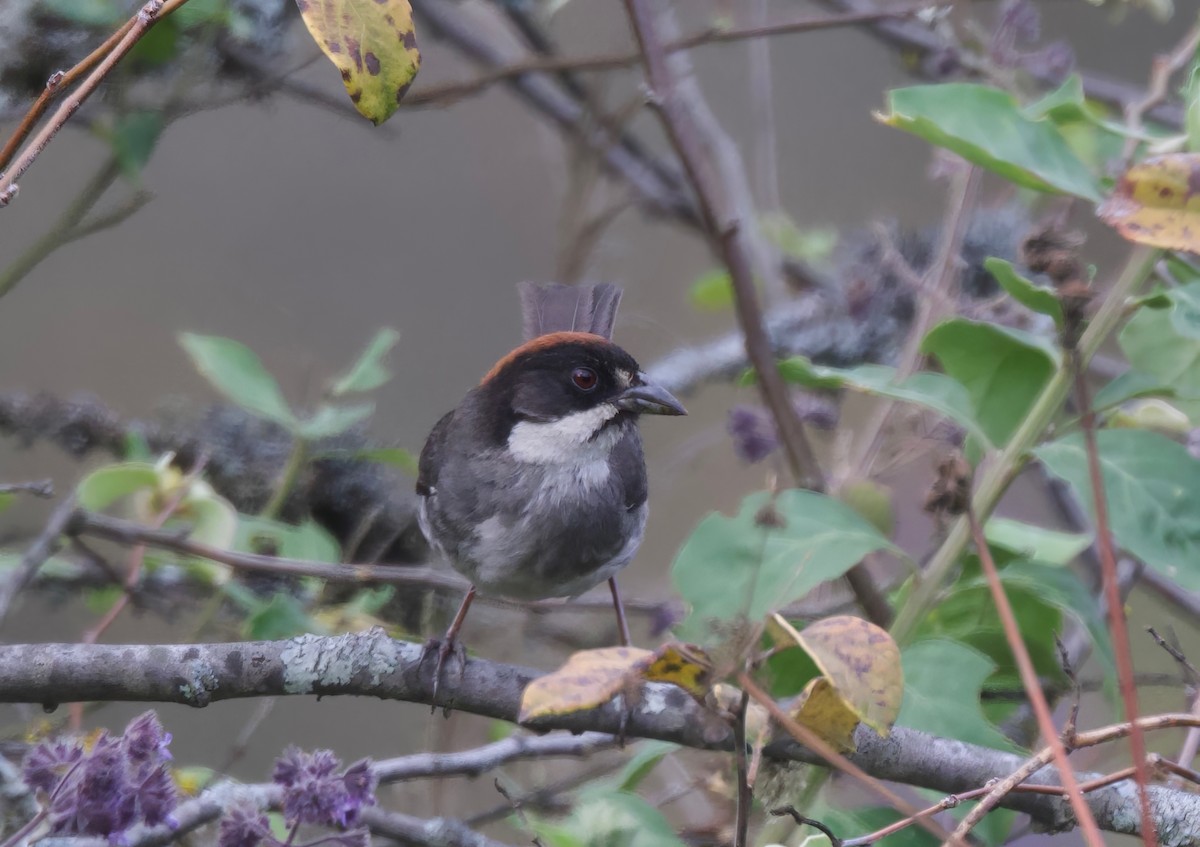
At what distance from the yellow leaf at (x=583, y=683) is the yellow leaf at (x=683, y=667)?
2 centimetres

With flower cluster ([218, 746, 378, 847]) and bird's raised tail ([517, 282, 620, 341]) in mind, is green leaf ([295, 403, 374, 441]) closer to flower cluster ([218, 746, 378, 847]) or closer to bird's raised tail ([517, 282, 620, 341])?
bird's raised tail ([517, 282, 620, 341])

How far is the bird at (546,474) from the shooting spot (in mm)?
2754

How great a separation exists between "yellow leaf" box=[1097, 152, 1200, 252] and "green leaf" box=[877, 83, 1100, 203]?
0.23 metres

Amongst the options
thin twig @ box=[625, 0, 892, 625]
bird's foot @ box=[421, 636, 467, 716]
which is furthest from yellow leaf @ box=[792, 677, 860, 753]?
thin twig @ box=[625, 0, 892, 625]

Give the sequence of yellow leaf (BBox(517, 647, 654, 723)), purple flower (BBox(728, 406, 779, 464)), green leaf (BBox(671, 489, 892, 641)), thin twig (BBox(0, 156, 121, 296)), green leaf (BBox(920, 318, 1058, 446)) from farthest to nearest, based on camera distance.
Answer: purple flower (BBox(728, 406, 779, 464)), thin twig (BBox(0, 156, 121, 296)), green leaf (BBox(920, 318, 1058, 446)), green leaf (BBox(671, 489, 892, 641)), yellow leaf (BBox(517, 647, 654, 723))

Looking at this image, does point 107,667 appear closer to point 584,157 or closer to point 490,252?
point 584,157

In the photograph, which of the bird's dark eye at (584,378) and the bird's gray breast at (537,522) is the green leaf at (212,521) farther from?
the bird's dark eye at (584,378)

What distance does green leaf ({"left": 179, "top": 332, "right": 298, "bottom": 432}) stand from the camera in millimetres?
2867

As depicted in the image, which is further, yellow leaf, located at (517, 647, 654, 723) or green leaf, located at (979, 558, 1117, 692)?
green leaf, located at (979, 558, 1117, 692)

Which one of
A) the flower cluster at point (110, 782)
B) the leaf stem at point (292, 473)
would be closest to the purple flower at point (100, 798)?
the flower cluster at point (110, 782)

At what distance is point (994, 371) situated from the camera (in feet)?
7.46

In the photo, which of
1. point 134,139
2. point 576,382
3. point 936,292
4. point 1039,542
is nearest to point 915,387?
point 1039,542

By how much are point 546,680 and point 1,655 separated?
37.0 inches

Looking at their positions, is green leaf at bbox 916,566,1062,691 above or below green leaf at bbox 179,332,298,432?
below
